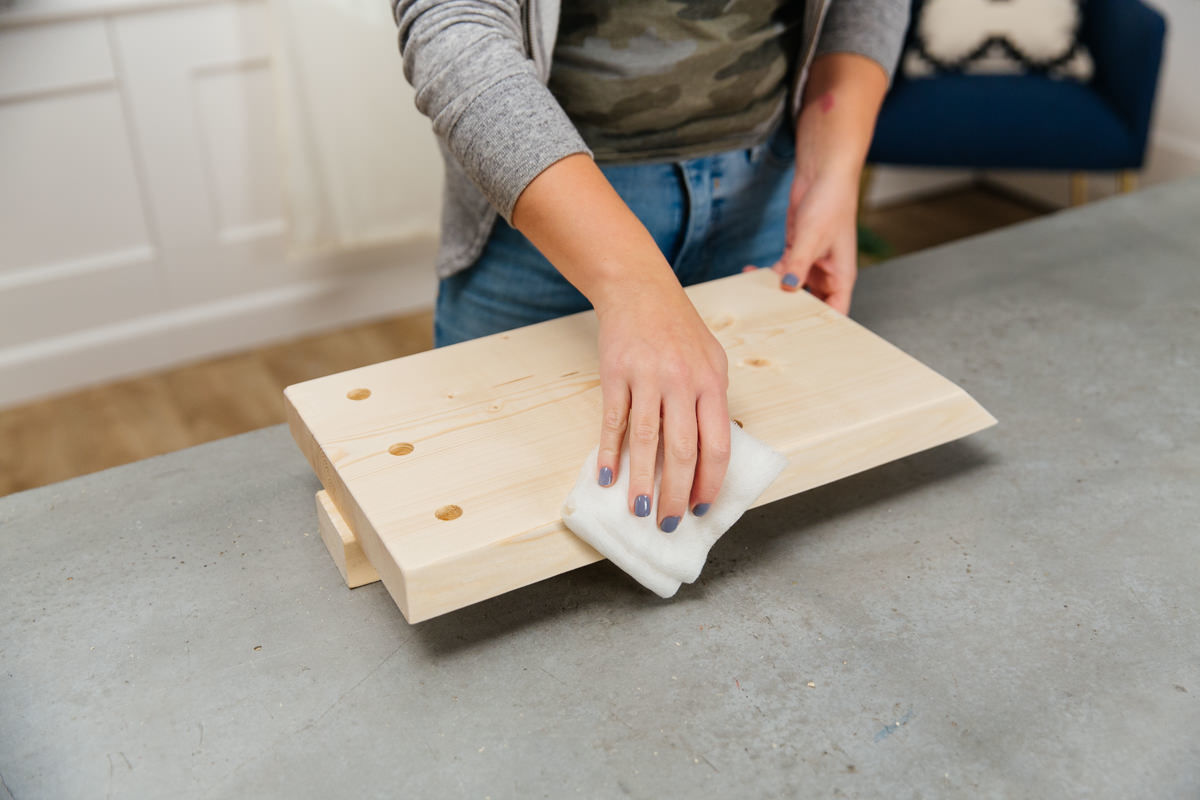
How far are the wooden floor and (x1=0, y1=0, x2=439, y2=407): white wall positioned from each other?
7 centimetres

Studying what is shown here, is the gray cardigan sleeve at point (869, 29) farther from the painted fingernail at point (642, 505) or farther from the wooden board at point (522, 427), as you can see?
the painted fingernail at point (642, 505)

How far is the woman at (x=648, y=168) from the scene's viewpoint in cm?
66

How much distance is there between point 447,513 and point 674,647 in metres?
0.17

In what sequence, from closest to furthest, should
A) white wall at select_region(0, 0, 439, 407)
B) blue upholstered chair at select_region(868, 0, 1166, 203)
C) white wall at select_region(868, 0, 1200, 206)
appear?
white wall at select_region(0, 0, 439, 407) < blue upholstered chair at select_region(868, 0, 1166, 203) < white wall at select_region(868, 0, 1200, 206)

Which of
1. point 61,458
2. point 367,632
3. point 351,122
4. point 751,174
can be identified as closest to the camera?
point 367,632

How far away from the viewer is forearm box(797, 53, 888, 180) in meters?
1.01

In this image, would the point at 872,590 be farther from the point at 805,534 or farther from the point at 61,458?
the point at 61,458

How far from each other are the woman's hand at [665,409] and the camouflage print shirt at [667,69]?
13.6 inches

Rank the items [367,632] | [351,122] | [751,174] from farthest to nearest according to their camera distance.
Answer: [351,122]
[751,174]
[367,632]

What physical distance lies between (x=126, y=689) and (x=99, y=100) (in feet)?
6.04

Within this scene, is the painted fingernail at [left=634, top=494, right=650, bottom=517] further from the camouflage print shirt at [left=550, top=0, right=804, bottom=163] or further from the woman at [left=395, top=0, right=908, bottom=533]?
the camouflage print shirt at [left=550, top=0, right=804, bottom=163]

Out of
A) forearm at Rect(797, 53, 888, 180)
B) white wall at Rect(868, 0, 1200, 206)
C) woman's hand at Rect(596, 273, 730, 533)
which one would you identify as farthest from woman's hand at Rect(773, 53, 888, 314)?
white wall at Rect(868, 0, 1200, 206)

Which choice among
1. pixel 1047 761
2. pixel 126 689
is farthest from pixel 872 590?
pixel 126 689

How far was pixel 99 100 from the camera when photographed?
6.95 ft
